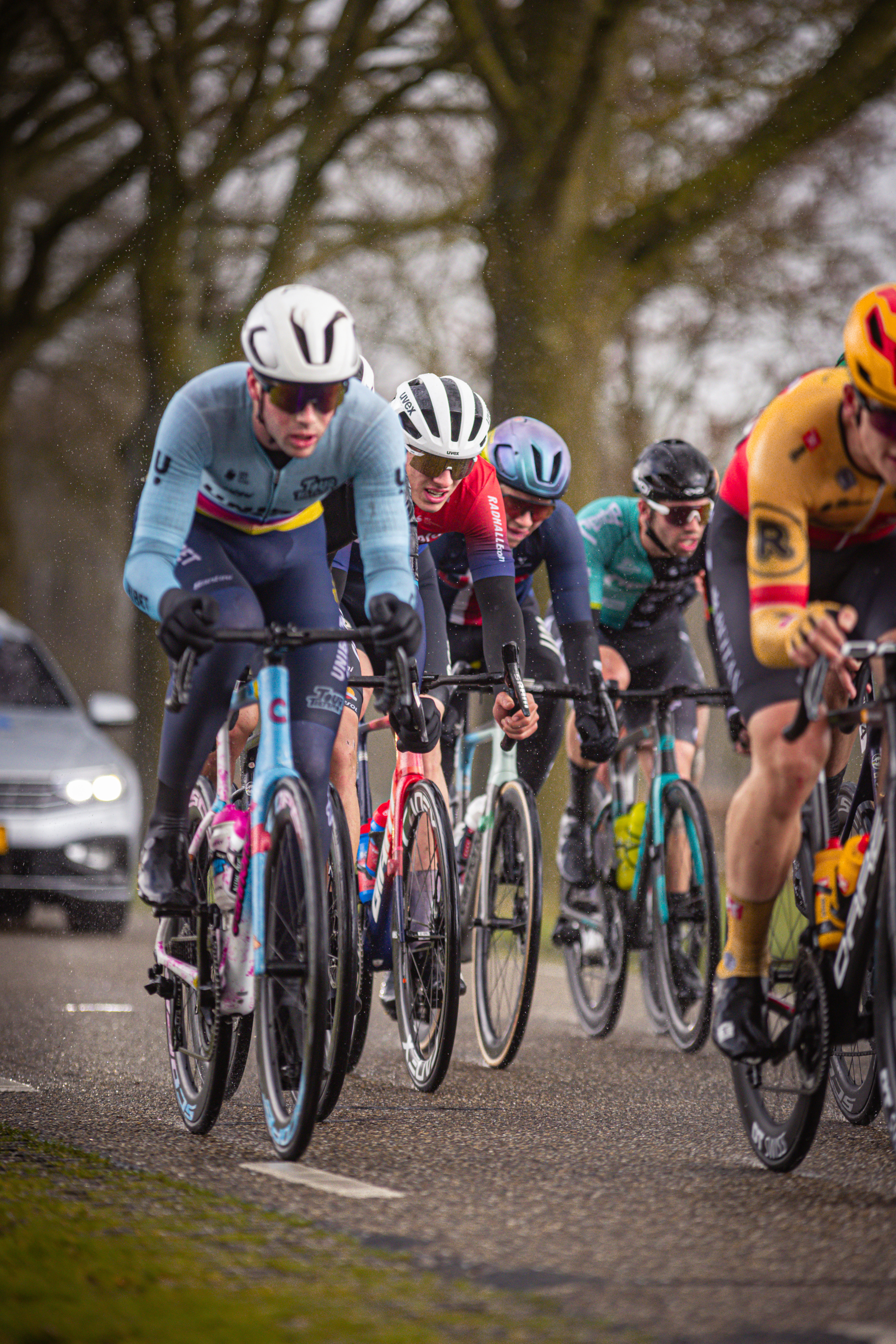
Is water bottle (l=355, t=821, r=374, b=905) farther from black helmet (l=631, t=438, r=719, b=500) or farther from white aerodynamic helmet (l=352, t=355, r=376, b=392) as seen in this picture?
black helmet (l=631, t=438, r=719, b=500)

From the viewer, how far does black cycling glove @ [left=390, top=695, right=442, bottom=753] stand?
5727 millimetres

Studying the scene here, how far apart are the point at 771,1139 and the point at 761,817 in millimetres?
872

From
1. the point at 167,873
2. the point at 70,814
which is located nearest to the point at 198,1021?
the point at 167,873

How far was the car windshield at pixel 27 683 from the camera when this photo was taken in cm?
1162

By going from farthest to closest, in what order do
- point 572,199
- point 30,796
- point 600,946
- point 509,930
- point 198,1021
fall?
point 572,199, point 30,796, point 600,946, point 509,930, point 198,1021

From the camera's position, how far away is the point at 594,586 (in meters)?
7.61

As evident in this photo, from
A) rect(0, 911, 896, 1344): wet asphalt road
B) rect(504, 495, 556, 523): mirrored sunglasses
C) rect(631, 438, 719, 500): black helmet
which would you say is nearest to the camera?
rect(0, 911, 896, 1344): wet asphalt road

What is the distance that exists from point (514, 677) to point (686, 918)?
133cm

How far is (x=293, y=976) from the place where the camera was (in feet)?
14.1

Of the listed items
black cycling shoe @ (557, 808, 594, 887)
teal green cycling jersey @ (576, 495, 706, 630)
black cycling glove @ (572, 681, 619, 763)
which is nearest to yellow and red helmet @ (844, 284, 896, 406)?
black cycling glove @ (572, 681, 619, 763)

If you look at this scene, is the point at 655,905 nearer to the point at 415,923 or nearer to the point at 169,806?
the point at 415,923

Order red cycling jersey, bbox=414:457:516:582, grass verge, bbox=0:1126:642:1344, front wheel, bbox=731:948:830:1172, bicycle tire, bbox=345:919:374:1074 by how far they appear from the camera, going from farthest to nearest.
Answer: red cycling jersey, bbox=414:457:516:582 → bicycle tire, bbox=345:919:374:1074 → front wheel, bbox=731:948:830:1172 → grass verge, bbox=0:1126:642:1344

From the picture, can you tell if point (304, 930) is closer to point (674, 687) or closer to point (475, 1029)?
point (674, 687)

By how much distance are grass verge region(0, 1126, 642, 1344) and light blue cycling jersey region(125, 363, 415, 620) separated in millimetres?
1586
